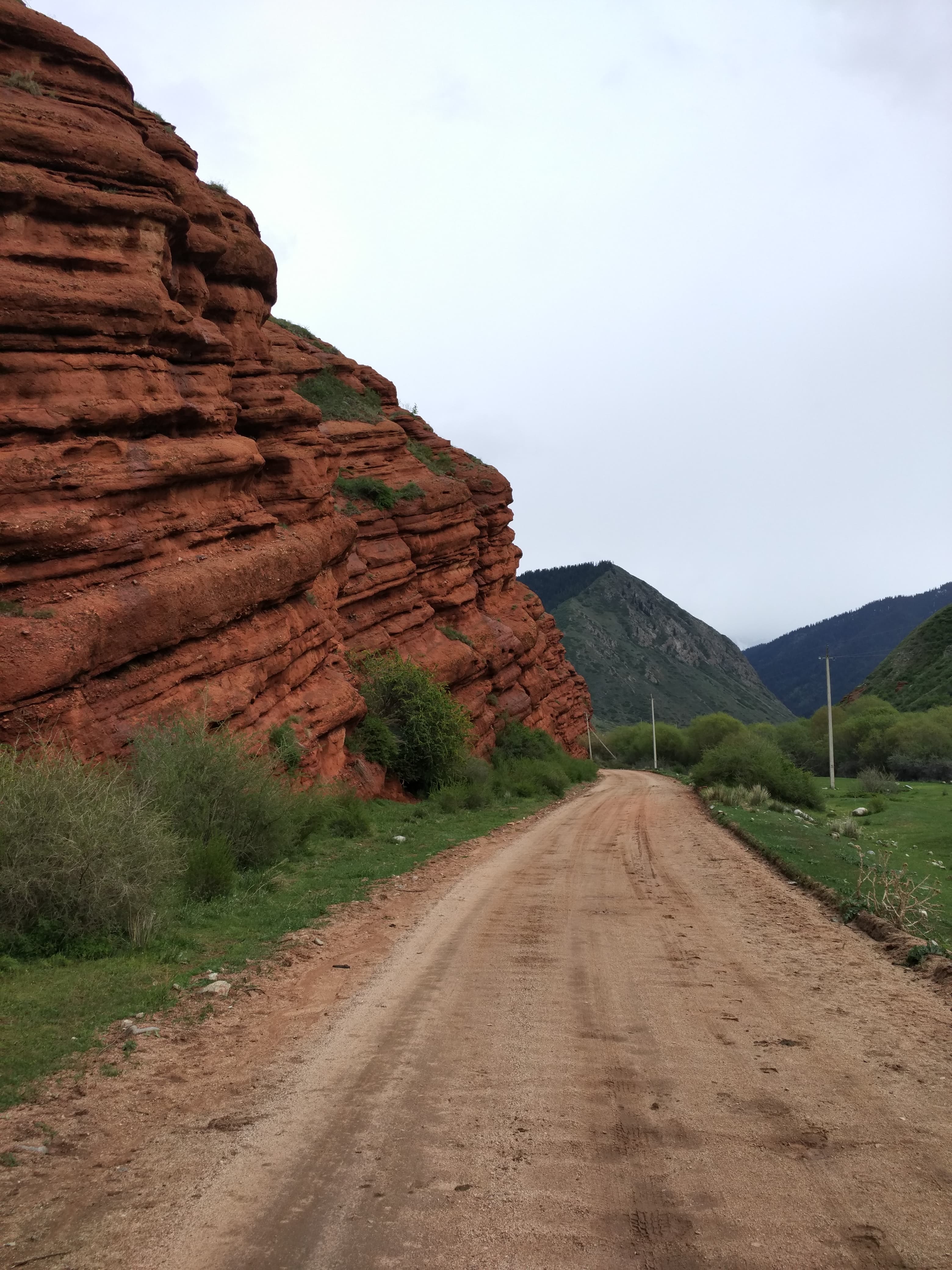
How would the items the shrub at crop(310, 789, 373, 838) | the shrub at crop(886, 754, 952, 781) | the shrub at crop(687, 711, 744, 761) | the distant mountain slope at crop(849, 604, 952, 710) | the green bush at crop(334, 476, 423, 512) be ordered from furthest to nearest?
the distant mountain slope at crop(849, 604, 952, 710), the shrub at crop(687, 711, 744, 761), the shrub at crop(886, 754, 952, 781), the green bush at crop(334, 476, 423, 512), the shrub at crop(310, 789, 373, 838)

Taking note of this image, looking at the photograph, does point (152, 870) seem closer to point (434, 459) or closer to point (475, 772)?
point (475, 772)

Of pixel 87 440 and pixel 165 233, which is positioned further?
pixel 165 233

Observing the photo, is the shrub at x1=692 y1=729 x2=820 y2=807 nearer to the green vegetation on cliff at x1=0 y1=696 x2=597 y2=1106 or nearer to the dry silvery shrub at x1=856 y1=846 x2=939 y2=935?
the green vegetation on cliff at x1=0 y1=696 x2=597 y2=1106

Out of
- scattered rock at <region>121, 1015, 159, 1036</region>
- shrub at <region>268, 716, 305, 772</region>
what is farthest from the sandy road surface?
shrub at <region>268, 716, 305, 772</region>

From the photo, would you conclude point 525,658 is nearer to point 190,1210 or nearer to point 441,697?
point 441,697

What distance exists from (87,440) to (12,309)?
2789 mm

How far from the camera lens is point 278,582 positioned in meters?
23.6

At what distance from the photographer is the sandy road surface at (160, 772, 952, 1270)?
4.27m

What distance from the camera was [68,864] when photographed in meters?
9.97

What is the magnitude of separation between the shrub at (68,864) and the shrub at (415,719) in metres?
19.5

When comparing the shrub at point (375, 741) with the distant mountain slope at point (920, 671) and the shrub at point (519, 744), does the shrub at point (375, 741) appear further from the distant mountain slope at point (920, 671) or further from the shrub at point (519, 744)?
the distant mountain slope at point (920, 671)

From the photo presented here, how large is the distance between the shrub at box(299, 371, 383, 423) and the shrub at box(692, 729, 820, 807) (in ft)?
73.9

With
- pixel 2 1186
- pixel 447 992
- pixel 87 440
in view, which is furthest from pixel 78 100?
pixel 2 1186

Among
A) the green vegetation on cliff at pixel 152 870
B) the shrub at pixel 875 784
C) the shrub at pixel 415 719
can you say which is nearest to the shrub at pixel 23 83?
the green vegetation on cliff at pixel 152 870
